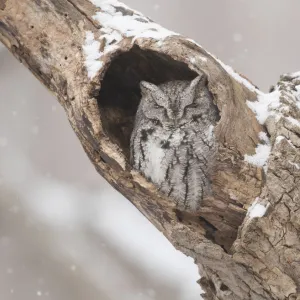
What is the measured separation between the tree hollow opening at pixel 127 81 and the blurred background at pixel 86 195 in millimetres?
2136

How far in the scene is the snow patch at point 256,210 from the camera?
203 centimetres

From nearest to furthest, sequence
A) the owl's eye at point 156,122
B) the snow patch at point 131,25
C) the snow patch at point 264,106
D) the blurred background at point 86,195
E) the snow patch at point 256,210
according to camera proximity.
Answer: the snow patch at point 256,210
the snow patch at point 131,25
the snow patch at point 264,106
the owl's eye at point 156,122
the blurred background at point 86,195

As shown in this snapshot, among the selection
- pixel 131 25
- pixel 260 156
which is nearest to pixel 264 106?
pixel 260 156

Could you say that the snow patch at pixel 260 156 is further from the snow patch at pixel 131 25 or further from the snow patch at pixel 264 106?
the snow patch at pixel 131 25

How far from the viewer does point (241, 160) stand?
2.12 metres

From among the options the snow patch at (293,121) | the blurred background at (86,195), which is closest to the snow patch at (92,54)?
the snow patch at (293,121)

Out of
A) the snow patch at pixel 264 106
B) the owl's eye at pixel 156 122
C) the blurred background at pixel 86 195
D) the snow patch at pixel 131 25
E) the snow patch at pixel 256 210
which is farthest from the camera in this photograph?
the blurred background at pixel 86 195

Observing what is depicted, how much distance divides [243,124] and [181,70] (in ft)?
1.37

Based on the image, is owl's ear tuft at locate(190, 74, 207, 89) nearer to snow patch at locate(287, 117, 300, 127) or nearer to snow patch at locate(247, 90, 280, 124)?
snow patch at locate(247, 90, 280, 124)

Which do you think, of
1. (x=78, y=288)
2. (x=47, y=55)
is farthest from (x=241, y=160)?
(x=78, y=288)

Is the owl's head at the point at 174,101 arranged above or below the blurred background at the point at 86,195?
below

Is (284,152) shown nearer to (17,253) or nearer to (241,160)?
(241,160)

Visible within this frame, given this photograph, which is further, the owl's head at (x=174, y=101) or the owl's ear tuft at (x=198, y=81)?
the owl's head at (x=174, y=101)

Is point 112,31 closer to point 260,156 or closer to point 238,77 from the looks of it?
point 238,77
